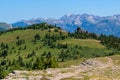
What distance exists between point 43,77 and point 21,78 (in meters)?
5.01

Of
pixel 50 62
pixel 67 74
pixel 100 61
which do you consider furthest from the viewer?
pixel 50 62

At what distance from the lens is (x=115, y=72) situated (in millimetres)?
84625

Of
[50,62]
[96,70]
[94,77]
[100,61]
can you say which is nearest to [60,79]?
[94,77]

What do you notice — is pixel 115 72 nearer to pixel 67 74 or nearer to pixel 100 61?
pixel 67 74

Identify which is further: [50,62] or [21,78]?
[50,62]

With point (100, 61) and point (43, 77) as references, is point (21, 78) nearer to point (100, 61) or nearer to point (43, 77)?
point (43, 77)

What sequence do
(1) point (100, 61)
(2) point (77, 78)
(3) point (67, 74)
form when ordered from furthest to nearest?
(1) point (100, 61), (3) point (67, 74), (2) point (77, 78)

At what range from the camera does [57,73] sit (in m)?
84.6

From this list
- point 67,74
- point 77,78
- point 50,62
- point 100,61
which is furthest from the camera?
point 50,62

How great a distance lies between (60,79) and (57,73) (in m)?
6.52

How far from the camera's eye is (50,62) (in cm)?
17925

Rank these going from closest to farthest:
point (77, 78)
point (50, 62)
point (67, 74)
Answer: point (77, 78) → point (67, 74) → point (50, 62)

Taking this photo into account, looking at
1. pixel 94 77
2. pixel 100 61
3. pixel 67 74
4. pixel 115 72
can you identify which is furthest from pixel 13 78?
pixel 100 61

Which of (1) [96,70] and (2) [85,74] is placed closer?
(2) [85,74]
